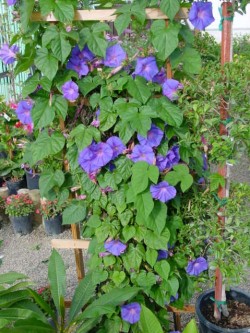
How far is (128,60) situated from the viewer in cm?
186

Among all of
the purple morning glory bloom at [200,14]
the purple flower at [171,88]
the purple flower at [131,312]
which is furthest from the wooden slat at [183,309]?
the purple morning glory bloom at [200,14]

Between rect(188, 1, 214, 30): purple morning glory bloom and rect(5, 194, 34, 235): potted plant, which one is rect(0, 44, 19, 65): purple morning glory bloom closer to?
rect(188, 1, 214, 30): purple morning glory bloom

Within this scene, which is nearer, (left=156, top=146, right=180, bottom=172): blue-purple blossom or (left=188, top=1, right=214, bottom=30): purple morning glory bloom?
(left=188, top=1, right=214, bottom=30): purple morning glory bloom

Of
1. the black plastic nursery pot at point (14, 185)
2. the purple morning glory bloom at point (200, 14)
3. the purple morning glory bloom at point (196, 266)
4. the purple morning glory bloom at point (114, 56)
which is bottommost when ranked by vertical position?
the black plastic nursery pot at point (14, 185)

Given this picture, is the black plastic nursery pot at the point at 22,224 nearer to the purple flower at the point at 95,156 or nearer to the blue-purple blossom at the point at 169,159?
the purple flower at the point at 95,156

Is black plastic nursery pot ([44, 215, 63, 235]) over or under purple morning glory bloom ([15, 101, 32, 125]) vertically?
under

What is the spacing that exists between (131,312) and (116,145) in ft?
2.62

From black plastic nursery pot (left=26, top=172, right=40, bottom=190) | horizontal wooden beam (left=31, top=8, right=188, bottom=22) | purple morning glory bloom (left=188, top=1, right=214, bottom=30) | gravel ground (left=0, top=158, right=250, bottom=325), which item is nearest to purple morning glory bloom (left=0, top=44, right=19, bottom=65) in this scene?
horizontal wooden beam (left=31, top=8, right=188, bottom=22)

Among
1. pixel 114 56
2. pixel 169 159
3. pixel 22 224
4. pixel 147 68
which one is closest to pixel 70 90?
pixel 114 56

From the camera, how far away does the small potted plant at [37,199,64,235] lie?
3676 mm

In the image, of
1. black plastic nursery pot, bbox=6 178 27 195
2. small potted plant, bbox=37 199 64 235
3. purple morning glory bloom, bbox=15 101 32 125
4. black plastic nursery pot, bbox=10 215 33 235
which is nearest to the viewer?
purple morning glory bloom, bbox=15 101 32 125

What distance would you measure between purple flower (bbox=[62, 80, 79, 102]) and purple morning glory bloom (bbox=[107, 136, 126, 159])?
229mm

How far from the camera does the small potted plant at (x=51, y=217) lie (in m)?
3.68

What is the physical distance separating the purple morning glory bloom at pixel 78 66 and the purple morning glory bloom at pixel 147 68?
8.6 inches
